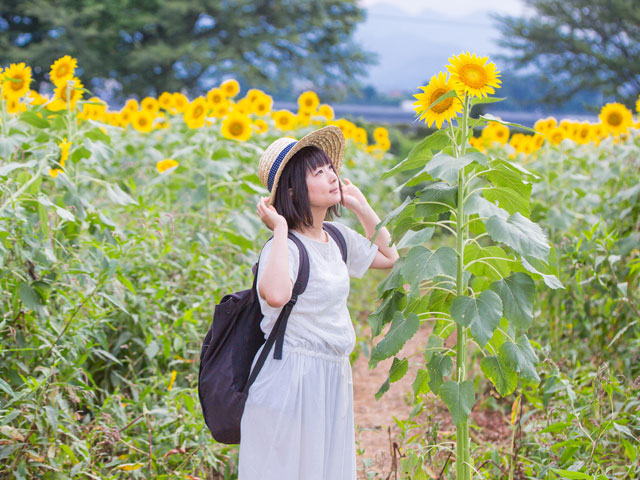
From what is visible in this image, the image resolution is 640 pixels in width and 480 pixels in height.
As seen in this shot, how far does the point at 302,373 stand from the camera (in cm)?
194

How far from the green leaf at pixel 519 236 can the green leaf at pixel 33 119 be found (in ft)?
7.00

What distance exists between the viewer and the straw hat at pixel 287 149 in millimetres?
2035

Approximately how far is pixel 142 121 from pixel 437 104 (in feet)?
12.4

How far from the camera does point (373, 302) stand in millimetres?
2551

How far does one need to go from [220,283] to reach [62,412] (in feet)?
3.54

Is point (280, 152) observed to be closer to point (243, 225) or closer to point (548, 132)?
point (243, 225)

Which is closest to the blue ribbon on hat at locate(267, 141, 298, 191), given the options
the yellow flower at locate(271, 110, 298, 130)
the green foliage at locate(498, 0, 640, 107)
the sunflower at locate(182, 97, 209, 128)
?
the sunflower at locate(182, 97, 209, 128)

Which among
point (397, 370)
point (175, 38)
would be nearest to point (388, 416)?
point (397, 370)

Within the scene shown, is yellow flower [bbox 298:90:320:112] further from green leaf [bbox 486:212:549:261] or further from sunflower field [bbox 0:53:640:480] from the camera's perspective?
green leaf [bbox 486:212:549:261]

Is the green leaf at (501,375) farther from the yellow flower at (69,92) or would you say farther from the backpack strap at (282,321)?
the yellow flower at (69,92)

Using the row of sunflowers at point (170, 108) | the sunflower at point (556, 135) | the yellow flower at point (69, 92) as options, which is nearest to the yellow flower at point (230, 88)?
the row of sunflowers at point (170, 108)

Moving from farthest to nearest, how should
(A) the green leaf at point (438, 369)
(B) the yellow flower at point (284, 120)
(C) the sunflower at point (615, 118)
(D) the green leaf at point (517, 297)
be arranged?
(B) the yellow flower at point (284, 120) < (C) the sunflower at point (615, 118) < (A) the green leaf at point (438, 369) < (D) the green leaf at point (517, 297)

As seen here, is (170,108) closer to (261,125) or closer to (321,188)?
(261,125)

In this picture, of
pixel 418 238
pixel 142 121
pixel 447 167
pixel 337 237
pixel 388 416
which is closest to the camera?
pixel 447 167
